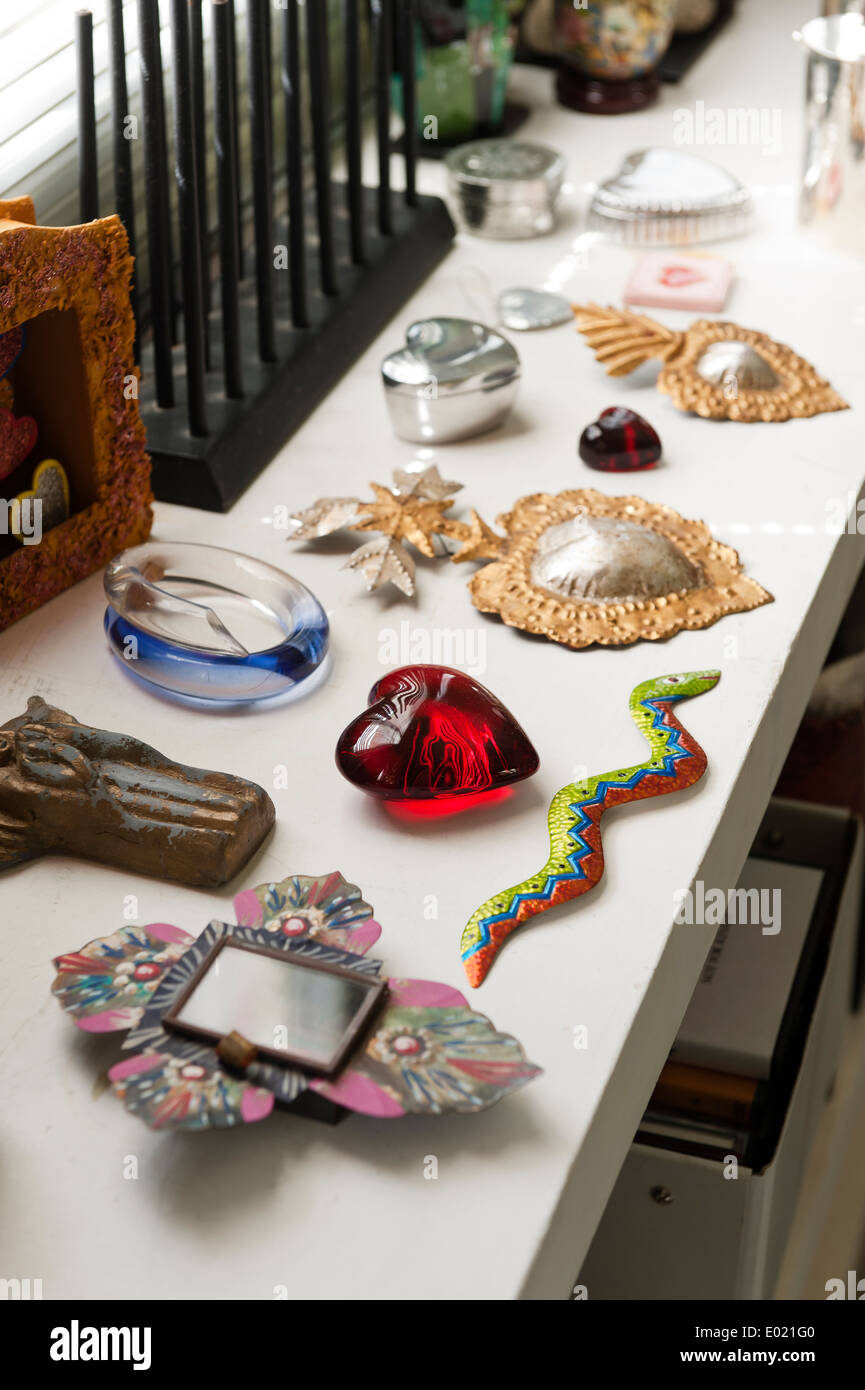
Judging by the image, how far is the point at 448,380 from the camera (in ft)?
3.33

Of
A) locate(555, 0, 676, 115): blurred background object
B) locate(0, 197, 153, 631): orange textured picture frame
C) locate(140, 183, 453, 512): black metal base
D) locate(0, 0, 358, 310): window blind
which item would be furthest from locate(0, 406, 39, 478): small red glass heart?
locate(555, 0, 676, 115): blurred background object

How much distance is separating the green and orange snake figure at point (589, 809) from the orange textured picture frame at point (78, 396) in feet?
1.09

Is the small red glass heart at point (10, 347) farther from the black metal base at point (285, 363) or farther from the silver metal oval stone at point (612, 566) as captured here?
the silver metal oval stone at point (612, 566)

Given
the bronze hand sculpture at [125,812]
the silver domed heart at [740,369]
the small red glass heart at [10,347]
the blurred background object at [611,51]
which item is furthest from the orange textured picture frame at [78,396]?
the blurred background object at [611,51]

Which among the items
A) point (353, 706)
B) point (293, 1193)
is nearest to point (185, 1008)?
point (293, 1193)

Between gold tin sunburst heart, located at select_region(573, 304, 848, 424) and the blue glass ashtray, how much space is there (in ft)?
1.19

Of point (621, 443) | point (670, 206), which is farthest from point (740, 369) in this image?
point (670, 206)

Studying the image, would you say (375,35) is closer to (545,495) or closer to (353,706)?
(545,495)

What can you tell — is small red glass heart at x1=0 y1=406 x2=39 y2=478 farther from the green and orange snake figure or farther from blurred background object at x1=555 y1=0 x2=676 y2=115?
blurred background object at x1=555 y1=0 x2=676 y2=115

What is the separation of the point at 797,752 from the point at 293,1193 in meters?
0.81

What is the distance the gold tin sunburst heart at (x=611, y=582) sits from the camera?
88cm

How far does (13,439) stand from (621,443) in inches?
15.3

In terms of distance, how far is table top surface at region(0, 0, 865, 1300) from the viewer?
0.57 metres

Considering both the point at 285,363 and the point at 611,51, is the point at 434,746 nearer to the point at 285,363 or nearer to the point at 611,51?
the point at 285,363
